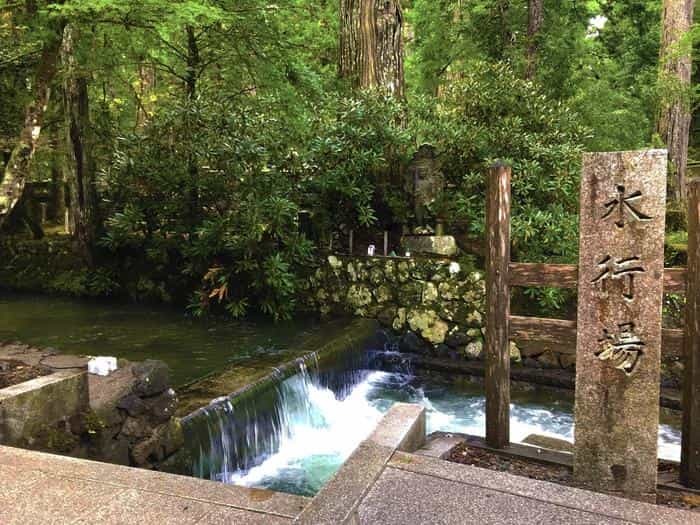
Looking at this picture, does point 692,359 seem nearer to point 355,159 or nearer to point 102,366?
point 102,366

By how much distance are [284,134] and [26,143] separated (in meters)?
3.77

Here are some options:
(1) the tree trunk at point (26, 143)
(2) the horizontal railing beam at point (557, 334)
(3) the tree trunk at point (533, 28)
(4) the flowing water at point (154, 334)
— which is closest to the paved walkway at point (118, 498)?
(2) the horizontal railing beam at point (557, 334)

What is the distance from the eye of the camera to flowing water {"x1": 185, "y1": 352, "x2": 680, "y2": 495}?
4.96m

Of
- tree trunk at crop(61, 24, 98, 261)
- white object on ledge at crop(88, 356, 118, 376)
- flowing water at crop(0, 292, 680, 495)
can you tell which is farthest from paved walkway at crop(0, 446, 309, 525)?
tree trunk at crop(61, 24, 98, 261)

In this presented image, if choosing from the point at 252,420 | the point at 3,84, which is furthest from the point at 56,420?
the point at 3,84

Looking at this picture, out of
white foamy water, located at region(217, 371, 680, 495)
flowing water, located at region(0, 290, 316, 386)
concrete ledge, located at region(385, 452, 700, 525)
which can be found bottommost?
white foamy water, located at region(217, 371, 680, 495)

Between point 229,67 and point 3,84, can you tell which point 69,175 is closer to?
→ point 3,84

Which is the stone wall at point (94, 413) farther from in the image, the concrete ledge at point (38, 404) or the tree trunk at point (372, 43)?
the tree trunk at point (372, 43)

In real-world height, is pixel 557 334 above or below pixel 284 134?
below

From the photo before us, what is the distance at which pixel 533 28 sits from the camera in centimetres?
1108

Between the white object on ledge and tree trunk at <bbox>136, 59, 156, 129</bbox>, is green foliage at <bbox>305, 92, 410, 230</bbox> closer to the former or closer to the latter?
the white object on ledge

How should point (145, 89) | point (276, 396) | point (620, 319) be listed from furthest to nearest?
point (145, 89)
point (276, 396)
point (620, 319)

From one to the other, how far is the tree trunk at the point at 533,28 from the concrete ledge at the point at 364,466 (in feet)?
29.9

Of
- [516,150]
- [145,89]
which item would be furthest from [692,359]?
[145,89]
